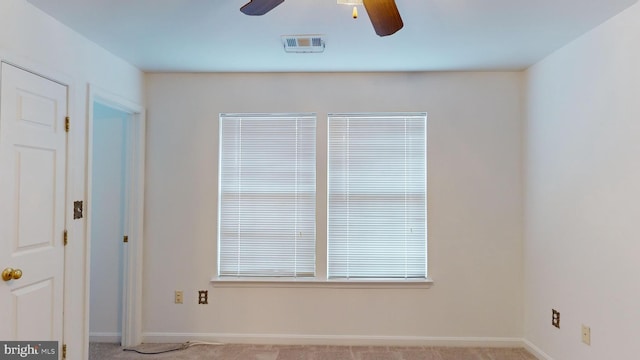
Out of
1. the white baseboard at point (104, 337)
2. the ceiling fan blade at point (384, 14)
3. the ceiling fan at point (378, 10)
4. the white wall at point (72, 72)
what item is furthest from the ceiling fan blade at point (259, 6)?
the white baseboard at point (104, 337)

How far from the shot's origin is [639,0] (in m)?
2.03

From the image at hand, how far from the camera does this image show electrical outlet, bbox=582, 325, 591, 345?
244cm

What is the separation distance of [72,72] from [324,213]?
7.04 ft

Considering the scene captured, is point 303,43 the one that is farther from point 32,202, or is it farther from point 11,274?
point 11,274

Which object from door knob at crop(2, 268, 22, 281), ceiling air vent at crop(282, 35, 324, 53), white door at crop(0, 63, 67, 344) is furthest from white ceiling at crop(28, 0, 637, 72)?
door knob at crop(2, 268, 22, 281)

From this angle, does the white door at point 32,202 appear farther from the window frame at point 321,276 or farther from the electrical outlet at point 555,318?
the electrical outlet at point 555,318

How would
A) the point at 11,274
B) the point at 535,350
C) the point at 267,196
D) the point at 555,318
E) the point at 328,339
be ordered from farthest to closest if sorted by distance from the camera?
the point at 267,196, the point at 328,339, the point at 535,350, the point at 555,318, the point at 11,274

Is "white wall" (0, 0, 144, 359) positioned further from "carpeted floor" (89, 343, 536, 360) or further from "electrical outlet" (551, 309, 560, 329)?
"electrical outlet" (551, 309, 560, 329)

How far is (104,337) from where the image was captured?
333cm

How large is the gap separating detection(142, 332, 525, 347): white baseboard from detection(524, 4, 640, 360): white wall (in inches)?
15.5

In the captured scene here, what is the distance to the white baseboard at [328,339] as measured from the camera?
3.23 meters

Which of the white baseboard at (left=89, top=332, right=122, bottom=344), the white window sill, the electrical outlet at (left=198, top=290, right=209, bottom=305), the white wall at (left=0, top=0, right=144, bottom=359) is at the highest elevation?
the white wall at (left=0, top=0, right=144, bottom=359)

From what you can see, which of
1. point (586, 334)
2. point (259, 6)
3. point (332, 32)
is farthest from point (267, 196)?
point (586, 334)

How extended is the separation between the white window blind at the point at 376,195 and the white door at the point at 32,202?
202 cm
